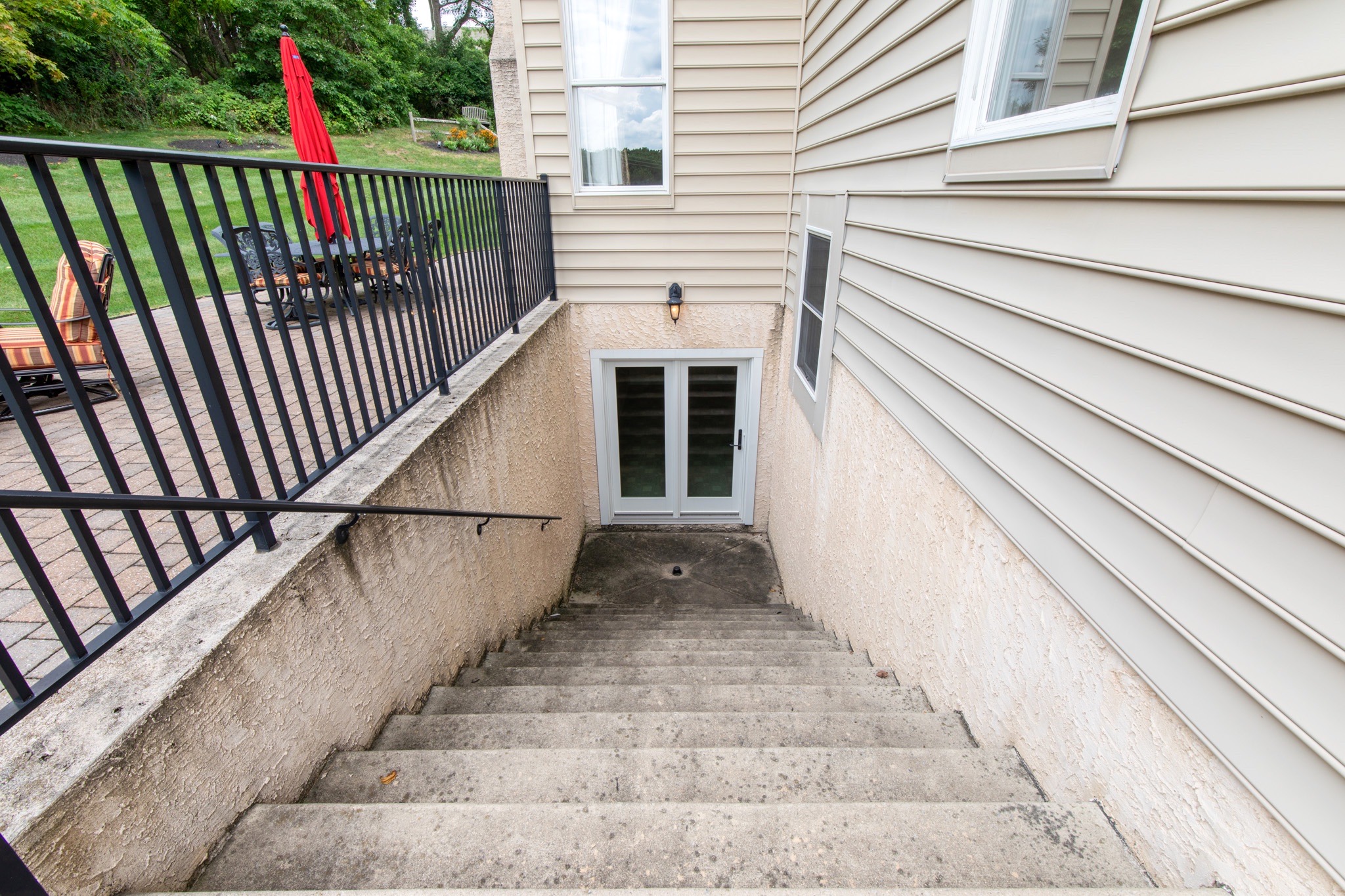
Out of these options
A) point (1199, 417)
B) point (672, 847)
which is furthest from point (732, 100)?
point (672, 847)

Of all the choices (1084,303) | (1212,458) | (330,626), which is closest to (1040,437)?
(1084,303)

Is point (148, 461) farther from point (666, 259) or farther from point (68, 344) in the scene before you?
point (666, 259)

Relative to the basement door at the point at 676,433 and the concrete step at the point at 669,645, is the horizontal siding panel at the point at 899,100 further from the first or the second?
the concrete step at the point at 669,645

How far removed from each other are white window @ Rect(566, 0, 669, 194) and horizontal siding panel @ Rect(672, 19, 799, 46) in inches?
6.4

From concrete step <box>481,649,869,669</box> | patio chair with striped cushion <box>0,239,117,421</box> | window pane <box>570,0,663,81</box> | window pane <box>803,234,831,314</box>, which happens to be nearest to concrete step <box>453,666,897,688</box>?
concrete step <box>481,649,869,669</box>

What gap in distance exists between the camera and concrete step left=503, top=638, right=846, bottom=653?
3545 mm

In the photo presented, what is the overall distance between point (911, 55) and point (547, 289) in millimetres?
3439

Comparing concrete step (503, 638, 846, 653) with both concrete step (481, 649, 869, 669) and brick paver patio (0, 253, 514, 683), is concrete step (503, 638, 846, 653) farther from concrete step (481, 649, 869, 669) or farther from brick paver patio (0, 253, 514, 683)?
brick paver patio (0, 253, 514, 683)

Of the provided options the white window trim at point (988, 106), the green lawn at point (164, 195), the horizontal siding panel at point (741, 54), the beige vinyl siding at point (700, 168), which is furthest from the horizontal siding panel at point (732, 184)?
the white window trim at point (988, 106)

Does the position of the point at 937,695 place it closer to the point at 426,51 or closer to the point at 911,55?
the point at 911,55

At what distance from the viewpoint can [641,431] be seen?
6195 millimetres

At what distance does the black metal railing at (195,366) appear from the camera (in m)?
1.19

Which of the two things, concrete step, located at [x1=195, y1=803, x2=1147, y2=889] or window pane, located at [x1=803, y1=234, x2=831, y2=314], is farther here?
window pane, located at [x1=803, y1=234, x2=831, y2=314]

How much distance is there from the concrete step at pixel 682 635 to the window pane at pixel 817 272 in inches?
85.0
